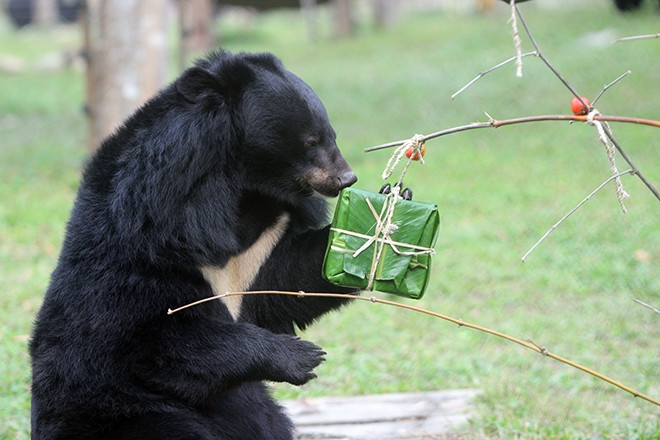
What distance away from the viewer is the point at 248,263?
3281 millimetres

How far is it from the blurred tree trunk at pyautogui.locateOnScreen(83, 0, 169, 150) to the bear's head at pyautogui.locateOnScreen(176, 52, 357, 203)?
4907mm

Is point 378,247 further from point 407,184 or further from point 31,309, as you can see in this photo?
point 407,184

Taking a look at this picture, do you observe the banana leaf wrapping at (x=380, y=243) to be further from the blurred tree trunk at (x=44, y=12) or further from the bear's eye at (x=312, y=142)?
the blurred tree trunk at (x=44, y=12)

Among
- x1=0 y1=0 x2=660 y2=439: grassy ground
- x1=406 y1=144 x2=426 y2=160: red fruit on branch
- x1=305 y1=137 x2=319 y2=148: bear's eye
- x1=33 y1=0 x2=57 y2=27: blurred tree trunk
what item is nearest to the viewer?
x1=406 y1=144 x2=426 y2=160: red fruit on branch

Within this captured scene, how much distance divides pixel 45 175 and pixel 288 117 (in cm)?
674

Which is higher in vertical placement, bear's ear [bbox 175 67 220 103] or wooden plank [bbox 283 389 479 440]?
bear's ear [bbox 175 67 220 103]

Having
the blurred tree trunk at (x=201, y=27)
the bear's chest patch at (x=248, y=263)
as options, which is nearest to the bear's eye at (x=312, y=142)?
the bear's chest patch at (x=248, y=263)

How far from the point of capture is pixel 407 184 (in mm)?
9008

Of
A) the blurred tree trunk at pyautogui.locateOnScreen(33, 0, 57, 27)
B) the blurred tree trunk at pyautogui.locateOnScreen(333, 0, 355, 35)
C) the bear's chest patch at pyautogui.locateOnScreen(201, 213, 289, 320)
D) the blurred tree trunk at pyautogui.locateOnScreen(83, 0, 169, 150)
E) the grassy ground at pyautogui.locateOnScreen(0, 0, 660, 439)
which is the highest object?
the bear's chest patch at pyautogui.locateOnScreen(201, 213, 289, 320)

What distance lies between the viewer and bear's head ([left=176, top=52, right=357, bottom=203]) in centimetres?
307

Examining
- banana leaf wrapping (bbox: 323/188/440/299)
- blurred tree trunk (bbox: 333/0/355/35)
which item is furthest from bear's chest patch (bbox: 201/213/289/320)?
blurred tree trunk (bbox: 333/0/355/35)

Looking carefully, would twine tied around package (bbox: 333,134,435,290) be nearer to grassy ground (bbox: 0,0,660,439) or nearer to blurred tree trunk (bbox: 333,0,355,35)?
grassy ground (bbox: 0,0,660,439)

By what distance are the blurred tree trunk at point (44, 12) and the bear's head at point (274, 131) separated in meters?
22.9

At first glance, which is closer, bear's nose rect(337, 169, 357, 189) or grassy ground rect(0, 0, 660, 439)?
bear's nose rect(337, 169, 357, 189)
